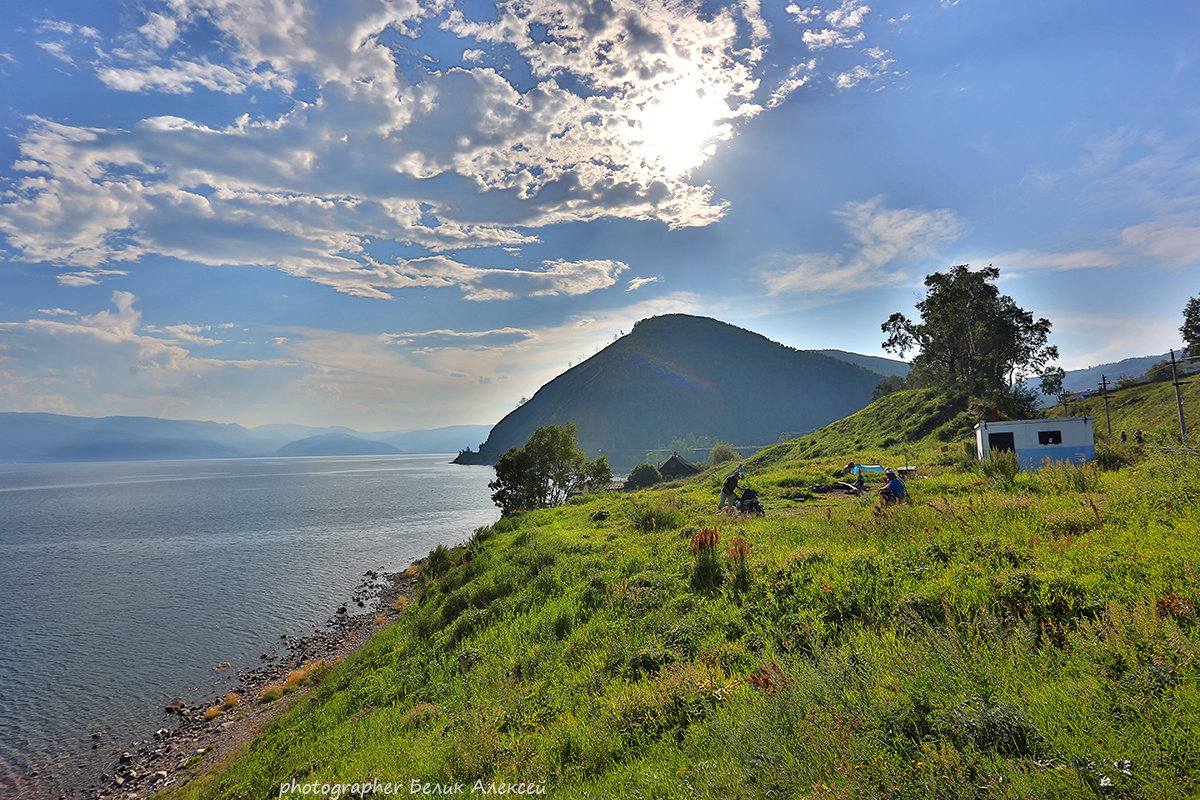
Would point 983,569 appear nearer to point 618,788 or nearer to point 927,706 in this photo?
point 927,706

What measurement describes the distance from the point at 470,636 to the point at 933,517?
41.1 feet

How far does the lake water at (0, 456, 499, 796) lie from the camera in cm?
1948

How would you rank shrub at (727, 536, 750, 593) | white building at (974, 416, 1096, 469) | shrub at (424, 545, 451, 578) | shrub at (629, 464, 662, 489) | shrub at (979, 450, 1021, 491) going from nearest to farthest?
shrub at (727, 536, 750, 593)
shrub at (979, 450, 1021, 491)
white building at (974, 416, 1096, 469)
shrub at (424, 545, 451, 578)
shrub at (629, 464, 662, 489)

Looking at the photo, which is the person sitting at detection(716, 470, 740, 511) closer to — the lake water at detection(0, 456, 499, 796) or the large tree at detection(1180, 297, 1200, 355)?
the lake water at detection(0, 456, 499, 796)

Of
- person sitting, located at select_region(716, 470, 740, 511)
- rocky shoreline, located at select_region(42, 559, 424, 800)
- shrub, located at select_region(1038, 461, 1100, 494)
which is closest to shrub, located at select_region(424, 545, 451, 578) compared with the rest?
rocky shoreline, located at select_region(42, 559, 424, 800)

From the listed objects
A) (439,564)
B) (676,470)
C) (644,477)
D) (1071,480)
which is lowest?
(439,564)

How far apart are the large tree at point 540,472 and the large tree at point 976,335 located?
139 feet

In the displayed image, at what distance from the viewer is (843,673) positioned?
5938 mm

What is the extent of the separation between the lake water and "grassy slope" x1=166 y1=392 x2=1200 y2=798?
1196cm

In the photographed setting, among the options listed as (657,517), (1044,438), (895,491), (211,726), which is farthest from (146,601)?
(1044,438)

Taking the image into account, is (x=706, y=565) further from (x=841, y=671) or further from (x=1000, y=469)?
(x=1000, y=469)

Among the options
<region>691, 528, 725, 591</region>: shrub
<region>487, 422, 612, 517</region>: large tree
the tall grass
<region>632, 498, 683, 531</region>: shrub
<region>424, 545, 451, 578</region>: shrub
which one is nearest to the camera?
the tall grass

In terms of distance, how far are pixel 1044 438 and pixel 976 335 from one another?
101 feet

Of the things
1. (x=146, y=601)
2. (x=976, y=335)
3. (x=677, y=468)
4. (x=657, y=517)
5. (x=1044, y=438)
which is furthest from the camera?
(x=677, y=468)
